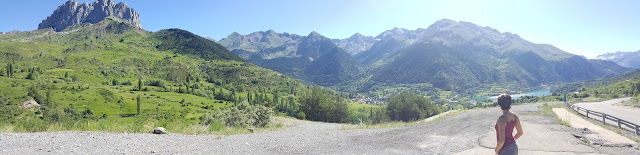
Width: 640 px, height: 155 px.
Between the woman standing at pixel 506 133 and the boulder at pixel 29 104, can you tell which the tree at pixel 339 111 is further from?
the boulder at pixel 29 104

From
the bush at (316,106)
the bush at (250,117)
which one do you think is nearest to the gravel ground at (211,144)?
the bush at (250,117)

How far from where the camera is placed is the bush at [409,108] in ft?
238

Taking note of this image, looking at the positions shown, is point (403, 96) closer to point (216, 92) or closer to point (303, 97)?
point (303, 97)

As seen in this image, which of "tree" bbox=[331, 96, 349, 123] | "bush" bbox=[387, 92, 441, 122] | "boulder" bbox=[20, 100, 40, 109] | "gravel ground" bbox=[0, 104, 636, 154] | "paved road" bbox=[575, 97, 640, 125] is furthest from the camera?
Answer: "boulder" bbox=[20, 100, 40, 109]

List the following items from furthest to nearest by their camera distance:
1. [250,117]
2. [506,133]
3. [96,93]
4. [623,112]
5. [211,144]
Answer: [96,93]
[623,112]
[250,117]
[211,144]
[506,133]

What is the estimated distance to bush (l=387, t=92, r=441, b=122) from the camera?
238 ft

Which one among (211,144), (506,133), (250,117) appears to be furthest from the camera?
(250,117)

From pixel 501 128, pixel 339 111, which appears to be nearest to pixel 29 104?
pixel 339 111

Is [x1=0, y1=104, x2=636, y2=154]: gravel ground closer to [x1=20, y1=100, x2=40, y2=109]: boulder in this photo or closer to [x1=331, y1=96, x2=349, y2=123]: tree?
[x1=331, y1=96, x2=349, y2=123]: tree

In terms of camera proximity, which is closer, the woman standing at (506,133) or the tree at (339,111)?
the woman standing at (506,133)

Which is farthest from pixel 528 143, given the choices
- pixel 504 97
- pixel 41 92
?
pixel 41 92

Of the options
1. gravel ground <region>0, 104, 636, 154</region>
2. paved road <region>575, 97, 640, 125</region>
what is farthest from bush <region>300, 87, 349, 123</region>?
gravel ground <region>0, 104, 636, 154</region>

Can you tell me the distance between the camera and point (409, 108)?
240 ft

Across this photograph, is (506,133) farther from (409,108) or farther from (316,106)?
(409,108)
